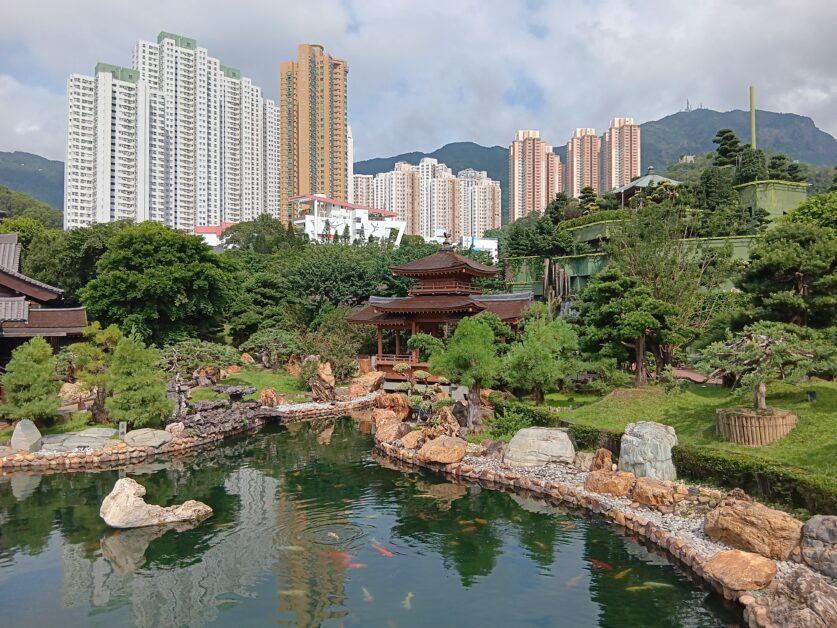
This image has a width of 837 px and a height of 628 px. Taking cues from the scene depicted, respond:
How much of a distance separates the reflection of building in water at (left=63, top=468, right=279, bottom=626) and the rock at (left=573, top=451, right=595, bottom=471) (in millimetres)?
6760

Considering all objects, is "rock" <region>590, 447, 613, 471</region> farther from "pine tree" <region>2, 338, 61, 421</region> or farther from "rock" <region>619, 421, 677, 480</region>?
"pine tree" <region>2, 338, 61, 421</region>

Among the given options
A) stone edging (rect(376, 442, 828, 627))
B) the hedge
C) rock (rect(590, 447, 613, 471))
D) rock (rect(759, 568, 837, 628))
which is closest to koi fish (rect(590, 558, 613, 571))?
stone edging (rect(376, 442, 828, 627))

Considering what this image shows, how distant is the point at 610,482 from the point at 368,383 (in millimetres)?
14902

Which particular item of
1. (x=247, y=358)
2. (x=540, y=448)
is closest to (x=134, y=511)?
(x=540, y=448)

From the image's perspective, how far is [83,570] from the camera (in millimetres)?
9812

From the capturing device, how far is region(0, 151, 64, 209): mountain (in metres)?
164

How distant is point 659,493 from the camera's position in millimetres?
11203

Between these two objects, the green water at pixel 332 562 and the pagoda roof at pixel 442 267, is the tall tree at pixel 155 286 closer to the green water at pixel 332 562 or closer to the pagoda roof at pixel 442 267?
the pagoda roof at pixel 442 267

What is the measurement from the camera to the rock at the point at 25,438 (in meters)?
15.6

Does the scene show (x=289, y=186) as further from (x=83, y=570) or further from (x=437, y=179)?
(x=83, y=570)

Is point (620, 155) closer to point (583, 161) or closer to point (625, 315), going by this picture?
point (583, 161)

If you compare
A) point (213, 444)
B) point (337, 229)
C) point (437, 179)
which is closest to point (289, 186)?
point (337, 229)

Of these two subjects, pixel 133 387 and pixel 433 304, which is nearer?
pixel 133 387

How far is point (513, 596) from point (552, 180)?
110375mm
